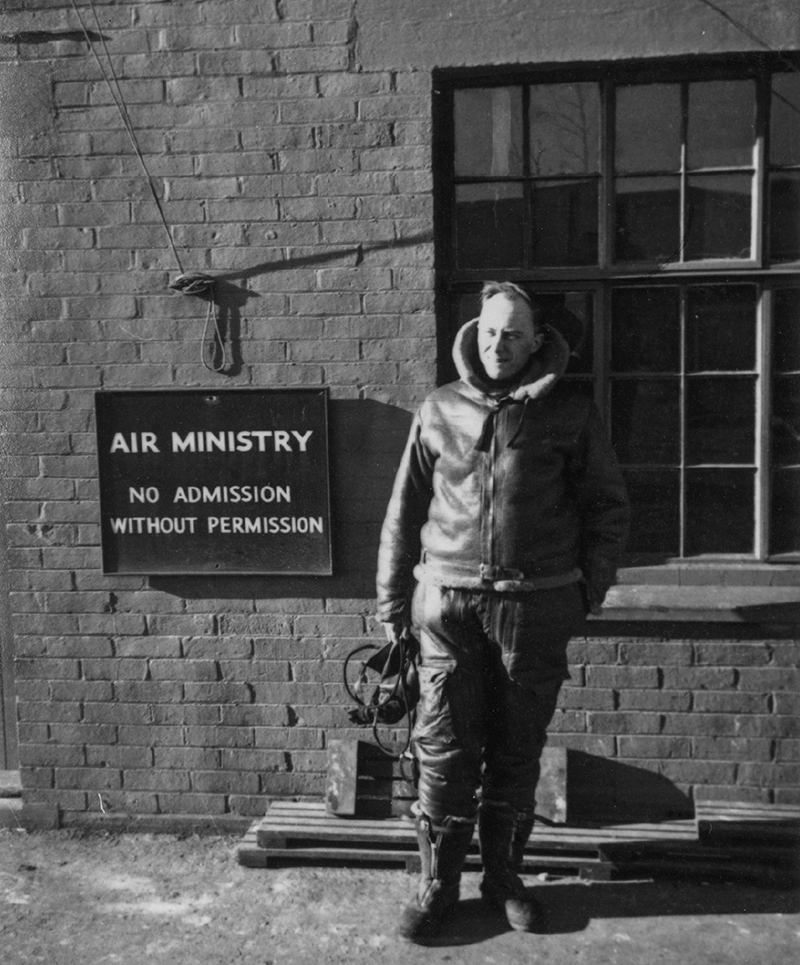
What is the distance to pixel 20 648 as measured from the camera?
494 centimetres

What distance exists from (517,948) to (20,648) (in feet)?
8.09

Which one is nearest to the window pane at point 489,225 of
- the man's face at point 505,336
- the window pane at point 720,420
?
the man's face at point 505,336

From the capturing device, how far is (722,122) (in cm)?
462

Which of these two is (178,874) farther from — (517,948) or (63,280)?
(63,280)

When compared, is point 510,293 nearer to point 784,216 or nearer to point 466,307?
point 466,307

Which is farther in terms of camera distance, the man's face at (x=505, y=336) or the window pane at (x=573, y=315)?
the window pane at (x=573, y=315)

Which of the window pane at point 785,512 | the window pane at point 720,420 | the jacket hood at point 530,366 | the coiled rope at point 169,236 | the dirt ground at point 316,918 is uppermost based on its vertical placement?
the coiled rope at point 169,236

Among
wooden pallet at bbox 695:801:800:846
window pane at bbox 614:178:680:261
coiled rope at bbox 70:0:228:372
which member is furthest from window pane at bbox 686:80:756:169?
wooden pallet at bbox 695:801:800:846

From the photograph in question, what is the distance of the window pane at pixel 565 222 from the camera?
4715mm

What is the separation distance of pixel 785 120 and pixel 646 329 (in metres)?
1.00

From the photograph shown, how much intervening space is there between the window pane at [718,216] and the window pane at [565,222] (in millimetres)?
401

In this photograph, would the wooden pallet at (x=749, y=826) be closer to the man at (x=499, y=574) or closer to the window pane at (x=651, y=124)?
the man at (x=499, y=574)

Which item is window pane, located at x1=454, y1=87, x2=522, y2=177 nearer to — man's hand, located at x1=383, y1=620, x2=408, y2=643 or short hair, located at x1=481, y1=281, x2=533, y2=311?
short hair, located at x1=481, y1=281, x2=533, y2=311

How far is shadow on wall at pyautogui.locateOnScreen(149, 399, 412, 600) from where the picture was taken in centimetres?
468
